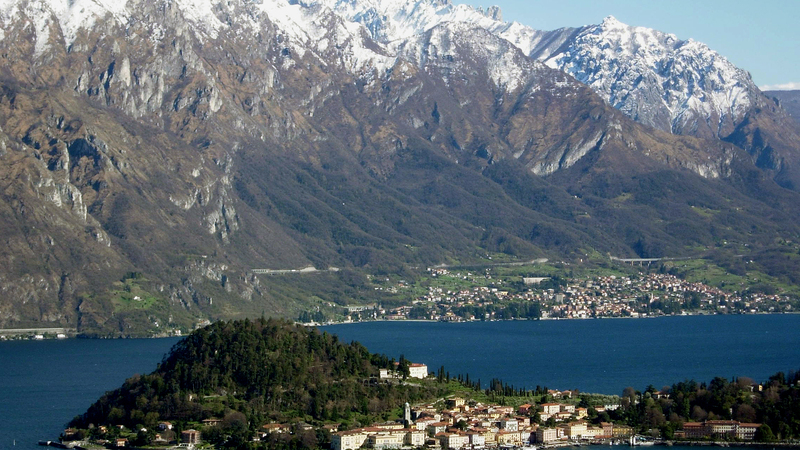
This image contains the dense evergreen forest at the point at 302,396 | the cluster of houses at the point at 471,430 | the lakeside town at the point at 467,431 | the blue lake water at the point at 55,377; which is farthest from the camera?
the blue lake water at the point at 55,377

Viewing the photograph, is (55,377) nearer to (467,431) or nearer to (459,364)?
(459,364)

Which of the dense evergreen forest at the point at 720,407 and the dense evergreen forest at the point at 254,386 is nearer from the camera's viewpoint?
the dense evergreen forest at the point at 720,407

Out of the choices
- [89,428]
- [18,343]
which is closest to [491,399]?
[89,428]

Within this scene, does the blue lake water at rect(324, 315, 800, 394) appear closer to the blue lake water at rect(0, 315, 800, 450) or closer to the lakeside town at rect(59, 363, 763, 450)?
the blue lake water at rect(0, 315, 800, 450)

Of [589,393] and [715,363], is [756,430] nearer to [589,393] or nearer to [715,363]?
[589,393]

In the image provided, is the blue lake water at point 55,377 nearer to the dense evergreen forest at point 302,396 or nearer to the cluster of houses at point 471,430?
the dense evergreen forest at point 302,396

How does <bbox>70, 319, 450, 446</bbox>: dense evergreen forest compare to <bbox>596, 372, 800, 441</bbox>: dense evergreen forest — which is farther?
<bbox>70, 319, 450, 446</bbox>: dense evergreen forest

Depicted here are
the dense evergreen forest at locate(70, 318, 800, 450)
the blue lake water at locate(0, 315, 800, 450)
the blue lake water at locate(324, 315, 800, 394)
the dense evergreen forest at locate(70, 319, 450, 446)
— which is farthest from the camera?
the blue lake water at locate(324, 315, 800, 394)

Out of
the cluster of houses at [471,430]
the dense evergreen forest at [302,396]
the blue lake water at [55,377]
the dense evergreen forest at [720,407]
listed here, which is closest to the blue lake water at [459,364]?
the blue lake water at [55,377]

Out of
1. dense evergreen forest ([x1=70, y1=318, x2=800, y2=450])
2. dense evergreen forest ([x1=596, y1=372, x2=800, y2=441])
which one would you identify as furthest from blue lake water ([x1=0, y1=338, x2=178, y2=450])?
dense evergreen forest ([x1=596, y1=372, x2=800, y2=441])
